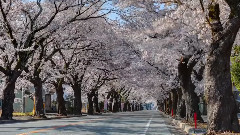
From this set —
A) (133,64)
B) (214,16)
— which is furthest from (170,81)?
(214,16)

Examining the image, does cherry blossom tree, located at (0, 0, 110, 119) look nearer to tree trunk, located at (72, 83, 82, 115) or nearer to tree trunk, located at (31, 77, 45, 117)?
tree trunk, located at (31, 77, 45, 117)

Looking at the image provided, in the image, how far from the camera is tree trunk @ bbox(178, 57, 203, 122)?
2444 centimetres

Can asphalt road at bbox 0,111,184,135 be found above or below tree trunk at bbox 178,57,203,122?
below

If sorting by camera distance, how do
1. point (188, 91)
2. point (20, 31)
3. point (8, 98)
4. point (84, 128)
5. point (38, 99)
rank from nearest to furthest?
point (84, 128)
point (8, 98)
point (188, 91)
point (20, 31)
point (38, 99)

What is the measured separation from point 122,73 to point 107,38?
27.0 ft

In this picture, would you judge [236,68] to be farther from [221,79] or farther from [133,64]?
[221,79]

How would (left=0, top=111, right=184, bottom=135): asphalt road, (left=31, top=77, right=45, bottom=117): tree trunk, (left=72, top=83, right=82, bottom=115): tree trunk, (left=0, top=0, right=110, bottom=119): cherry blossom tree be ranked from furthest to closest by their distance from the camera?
(left=72, top=83, right=82, bottom=115): tree trunk
(left=31, top=77, right=45, bottom=117): tree trunk
(left=0, top=0, right=110, bottom=119): cherry blossom tree
(left=0, top=111, right=184, bottom=135): asphalt road

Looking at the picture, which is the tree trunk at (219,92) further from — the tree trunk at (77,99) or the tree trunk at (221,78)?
the tree trunk at (77,99)

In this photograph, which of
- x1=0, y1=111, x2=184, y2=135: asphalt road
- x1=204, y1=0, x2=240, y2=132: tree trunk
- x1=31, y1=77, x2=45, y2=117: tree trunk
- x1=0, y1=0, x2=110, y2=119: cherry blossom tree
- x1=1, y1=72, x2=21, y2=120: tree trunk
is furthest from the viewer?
x1=31, y1=77, x2=45, y2=117: tree trunk

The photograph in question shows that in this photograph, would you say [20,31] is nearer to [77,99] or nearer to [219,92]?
[77,99]

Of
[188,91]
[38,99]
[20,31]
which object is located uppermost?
[20,31]

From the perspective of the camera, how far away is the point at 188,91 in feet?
82.4

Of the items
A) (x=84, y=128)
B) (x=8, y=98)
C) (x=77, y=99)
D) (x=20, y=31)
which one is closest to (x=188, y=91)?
(x=84, y=128)

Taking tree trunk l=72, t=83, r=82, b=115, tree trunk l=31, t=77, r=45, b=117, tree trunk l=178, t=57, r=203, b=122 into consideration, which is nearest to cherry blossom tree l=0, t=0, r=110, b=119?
tree trunk l=31, t=77, r=45, b=117
